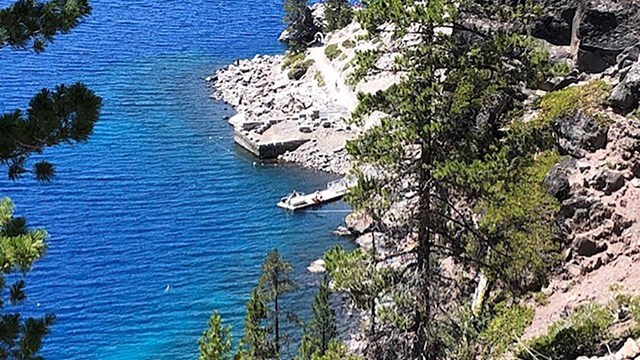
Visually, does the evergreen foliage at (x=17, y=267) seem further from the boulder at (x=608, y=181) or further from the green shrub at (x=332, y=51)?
the green shrub at (x=332, y=51)

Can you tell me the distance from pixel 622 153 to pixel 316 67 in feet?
190

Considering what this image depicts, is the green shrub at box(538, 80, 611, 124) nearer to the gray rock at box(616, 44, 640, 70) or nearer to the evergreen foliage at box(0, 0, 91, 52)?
the gray rock at box(616, 44, 640, 70)

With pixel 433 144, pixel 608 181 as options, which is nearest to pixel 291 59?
pixel 608 181

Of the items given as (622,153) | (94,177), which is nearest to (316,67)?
(94,177)

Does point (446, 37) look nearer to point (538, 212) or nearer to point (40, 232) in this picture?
point (40, 232)

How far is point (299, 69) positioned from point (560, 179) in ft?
189

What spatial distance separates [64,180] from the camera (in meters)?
63.7

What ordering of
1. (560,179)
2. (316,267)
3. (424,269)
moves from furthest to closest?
(316,267) < (560,179) < (424,269)

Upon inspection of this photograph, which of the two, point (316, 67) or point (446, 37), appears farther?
point (316, 67)

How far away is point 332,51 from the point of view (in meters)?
88.4

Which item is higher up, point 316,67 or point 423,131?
point 423,131

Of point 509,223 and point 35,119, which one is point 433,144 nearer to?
point 509,223

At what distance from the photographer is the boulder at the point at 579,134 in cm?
3356

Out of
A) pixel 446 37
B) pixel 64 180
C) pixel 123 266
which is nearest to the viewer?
pixel 446 37
